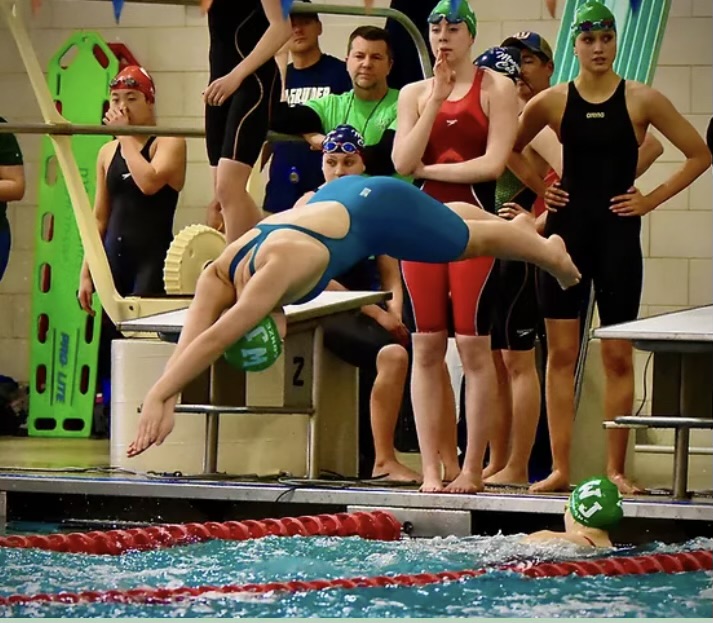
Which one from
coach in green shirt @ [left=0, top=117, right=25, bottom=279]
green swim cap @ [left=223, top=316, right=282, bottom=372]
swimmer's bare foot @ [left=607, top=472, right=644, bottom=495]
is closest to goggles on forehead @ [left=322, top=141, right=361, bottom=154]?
swimmer's bare foot @ [left=607, top=472, right=644, bottom=495]

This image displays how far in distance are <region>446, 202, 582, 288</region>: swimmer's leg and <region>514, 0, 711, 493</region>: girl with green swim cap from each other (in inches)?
23.2

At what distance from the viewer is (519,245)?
16.7ft

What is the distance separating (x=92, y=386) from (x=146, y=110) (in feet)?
6.20

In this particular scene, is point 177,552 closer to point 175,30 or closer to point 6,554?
point 6,554

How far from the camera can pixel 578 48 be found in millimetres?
5785

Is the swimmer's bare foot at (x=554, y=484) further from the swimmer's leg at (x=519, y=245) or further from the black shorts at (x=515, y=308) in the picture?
the swimmer's leg at (x=519, y=245)

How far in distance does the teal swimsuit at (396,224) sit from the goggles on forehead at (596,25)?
1090 millimetres

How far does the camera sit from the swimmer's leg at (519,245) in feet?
16.6

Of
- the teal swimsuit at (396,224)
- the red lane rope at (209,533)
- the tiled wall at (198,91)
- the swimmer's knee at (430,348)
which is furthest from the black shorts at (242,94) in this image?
the tiled wall at (198,91)

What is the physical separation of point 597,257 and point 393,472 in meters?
1.15

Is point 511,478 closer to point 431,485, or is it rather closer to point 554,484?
point 554,484

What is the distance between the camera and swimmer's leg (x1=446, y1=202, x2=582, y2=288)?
5.05 m

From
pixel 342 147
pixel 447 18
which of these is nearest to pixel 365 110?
pixel 342 147

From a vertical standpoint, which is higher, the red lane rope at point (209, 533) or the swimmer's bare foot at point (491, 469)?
the swimmer's bare foot at point (491, 469)
